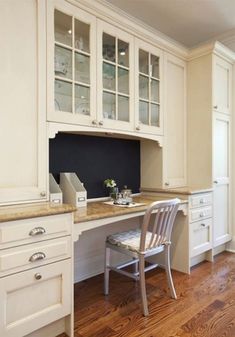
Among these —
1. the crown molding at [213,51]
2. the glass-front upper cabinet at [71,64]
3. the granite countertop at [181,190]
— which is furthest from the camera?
the crown molding at [213,51]

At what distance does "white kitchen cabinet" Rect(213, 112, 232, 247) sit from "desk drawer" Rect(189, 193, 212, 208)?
0.17m

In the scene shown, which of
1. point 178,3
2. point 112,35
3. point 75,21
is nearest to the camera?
point 75,21

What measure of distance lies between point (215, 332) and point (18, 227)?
1446 mm

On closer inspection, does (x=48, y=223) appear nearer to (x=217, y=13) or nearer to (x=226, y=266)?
(x=226, y=266)

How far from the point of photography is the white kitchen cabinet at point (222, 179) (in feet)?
9.65

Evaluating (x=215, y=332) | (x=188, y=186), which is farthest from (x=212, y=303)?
(x=188, y=186)

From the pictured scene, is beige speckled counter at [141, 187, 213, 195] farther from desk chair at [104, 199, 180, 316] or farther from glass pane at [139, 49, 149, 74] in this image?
glass pane at [139, 49, 149, 74]

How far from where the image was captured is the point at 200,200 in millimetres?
2701

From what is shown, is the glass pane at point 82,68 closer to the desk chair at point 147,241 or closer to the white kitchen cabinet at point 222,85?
the desk chair at point 147,241

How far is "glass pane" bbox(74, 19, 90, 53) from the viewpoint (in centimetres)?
203

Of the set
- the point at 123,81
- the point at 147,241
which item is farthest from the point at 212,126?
the point at 147,241

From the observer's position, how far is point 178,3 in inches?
96.5

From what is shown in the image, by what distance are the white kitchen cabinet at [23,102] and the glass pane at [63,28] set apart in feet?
0.48

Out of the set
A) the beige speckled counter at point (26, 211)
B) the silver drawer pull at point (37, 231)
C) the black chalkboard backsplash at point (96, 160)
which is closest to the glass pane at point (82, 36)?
the black chalkboard backsplash at point (96, 160)
